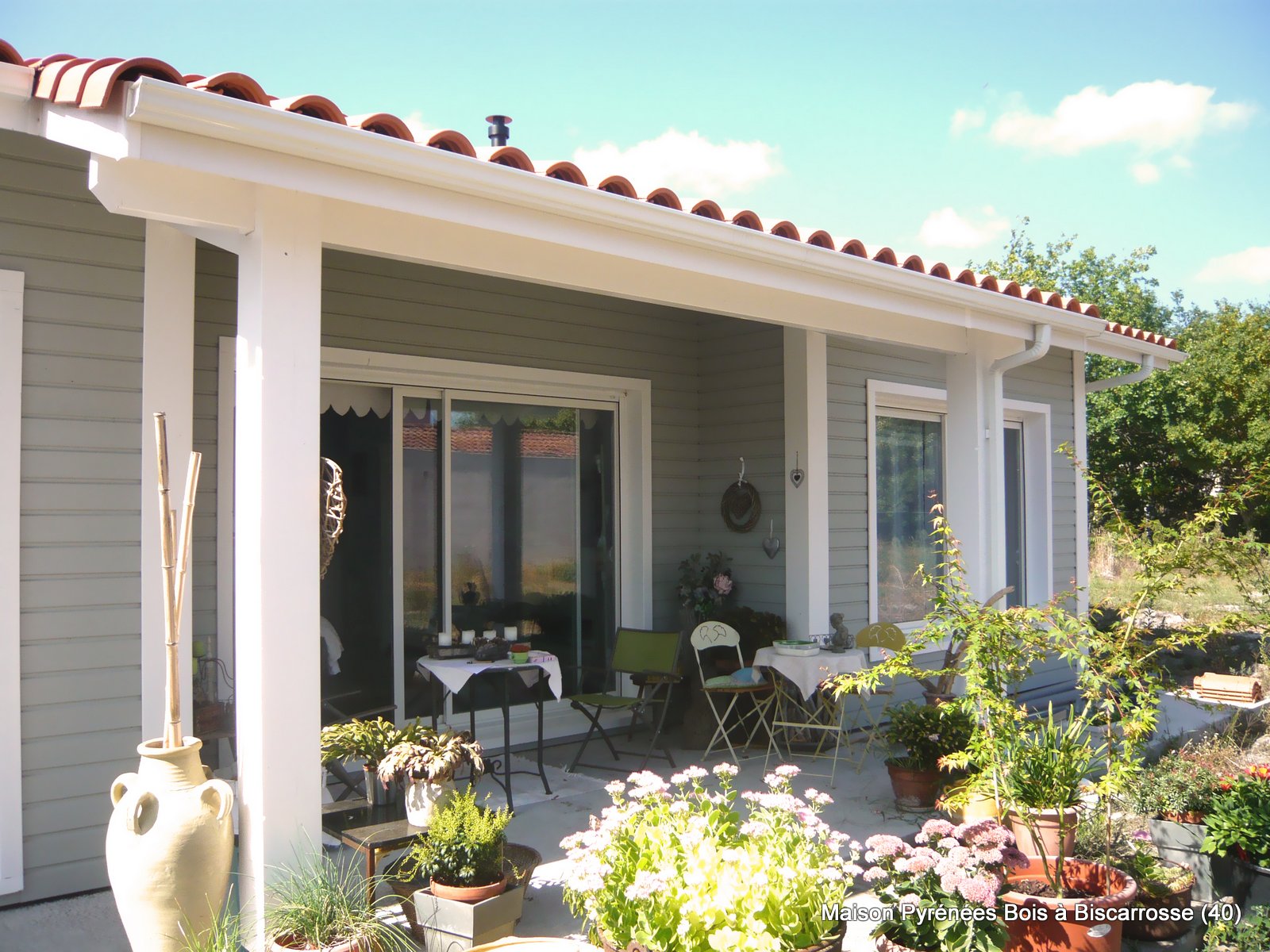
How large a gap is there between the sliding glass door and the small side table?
1601 mm

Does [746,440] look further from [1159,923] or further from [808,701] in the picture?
[1159,923]

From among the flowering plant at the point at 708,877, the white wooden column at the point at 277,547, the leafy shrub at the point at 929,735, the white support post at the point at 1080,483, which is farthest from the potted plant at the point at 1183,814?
the white support post at the point at 1080,483

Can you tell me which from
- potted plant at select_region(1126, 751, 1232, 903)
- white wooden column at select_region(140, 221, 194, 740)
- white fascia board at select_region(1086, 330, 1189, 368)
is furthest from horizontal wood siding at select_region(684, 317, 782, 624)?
white wooden column at select_region(140, 221, 194, 740)

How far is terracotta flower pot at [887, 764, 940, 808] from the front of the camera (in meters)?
4.52

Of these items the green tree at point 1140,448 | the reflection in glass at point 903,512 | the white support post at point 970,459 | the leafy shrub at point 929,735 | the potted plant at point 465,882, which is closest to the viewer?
the potted plant at point 465,882

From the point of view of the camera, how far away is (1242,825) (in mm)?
3273

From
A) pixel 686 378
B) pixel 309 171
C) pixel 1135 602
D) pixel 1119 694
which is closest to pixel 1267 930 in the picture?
pixel 1119 694

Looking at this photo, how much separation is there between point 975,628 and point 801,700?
102 inches

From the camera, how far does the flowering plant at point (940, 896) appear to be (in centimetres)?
246

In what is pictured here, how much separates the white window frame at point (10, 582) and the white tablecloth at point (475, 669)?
1733 mm

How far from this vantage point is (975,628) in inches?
135

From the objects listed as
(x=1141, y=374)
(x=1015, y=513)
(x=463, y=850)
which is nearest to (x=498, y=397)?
(x=463, y=850)

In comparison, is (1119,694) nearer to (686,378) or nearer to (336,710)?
(336,710)

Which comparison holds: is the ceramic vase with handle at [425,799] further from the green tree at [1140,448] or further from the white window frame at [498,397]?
the green tree at [1140,448]
